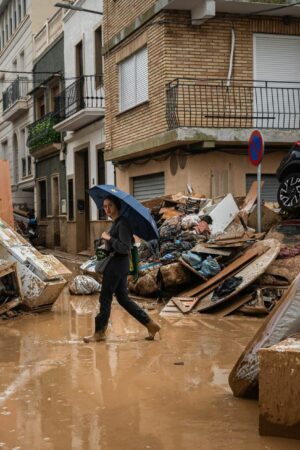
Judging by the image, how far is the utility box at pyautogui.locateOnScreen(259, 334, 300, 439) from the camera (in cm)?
381

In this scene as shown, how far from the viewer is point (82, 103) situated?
19.5 m

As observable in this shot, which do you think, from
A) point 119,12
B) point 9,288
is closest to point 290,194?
point 9,288

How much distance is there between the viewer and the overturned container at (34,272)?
29.1 feet

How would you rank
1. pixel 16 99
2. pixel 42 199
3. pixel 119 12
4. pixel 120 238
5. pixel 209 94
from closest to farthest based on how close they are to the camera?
1. pixel 120 238
2. pixel 209 94
3. pixel 119 12
4. pixel 42 199
5. pixel 16 99

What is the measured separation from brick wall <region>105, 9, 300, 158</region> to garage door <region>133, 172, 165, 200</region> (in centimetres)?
116

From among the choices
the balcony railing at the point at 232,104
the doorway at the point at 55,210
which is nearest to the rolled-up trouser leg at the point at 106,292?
the balcony railing at the point at 232,104

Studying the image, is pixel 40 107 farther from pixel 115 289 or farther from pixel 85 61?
pixel 115 289

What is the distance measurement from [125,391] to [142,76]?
11.5 meters

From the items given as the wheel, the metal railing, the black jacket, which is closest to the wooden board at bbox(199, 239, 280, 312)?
the wheel

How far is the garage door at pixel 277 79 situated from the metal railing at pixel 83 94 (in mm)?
5674

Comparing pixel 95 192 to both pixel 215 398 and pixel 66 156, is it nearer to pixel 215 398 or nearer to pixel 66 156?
pixel 215 398

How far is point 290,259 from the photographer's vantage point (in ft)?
Result: 31.2

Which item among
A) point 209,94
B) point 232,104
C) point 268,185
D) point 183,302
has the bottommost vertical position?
point 183,302

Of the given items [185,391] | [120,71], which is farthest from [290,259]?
[120,71]
